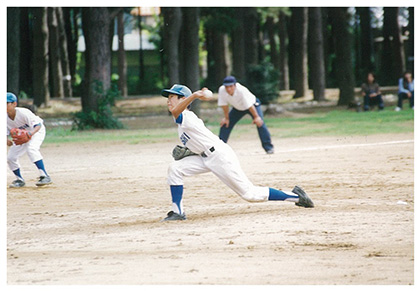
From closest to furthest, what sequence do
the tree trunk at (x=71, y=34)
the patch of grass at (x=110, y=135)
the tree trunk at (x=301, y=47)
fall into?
1. the patch of grass at (x=110, y=135)
2. the tree trunk at (x=301, y=47)
3. the tree trunk at (x=71, y=34)

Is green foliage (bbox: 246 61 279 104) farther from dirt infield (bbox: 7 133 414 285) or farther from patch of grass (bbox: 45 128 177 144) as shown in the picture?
dirt infield (bbox: 7 133 414 285)

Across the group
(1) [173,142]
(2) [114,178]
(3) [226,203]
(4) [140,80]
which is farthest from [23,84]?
(3) [226,203]

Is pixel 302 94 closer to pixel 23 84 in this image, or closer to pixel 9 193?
pixel 23 84

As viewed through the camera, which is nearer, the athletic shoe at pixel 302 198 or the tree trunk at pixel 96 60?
the athletic shoe at pixel 302 198

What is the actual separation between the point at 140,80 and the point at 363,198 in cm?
4304

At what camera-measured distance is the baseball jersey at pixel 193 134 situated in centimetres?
883

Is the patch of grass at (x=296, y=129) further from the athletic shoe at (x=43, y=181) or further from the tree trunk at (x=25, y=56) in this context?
the tree trunk at (x=25, y=56)

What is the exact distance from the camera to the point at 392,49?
46219 mm

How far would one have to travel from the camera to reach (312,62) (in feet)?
121

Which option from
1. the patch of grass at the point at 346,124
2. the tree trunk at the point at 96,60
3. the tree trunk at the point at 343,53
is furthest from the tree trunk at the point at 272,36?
the tree trunk at the point at 96,60

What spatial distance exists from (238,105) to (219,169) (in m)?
7.12

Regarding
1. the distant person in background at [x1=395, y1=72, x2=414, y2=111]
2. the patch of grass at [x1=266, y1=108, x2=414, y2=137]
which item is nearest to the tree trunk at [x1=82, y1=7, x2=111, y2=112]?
the patch of grass at [x1=266, y1=108, x2=414, y2=137]

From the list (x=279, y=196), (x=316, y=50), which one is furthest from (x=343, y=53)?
(x=279, y=196)

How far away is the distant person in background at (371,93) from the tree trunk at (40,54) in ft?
48.1
